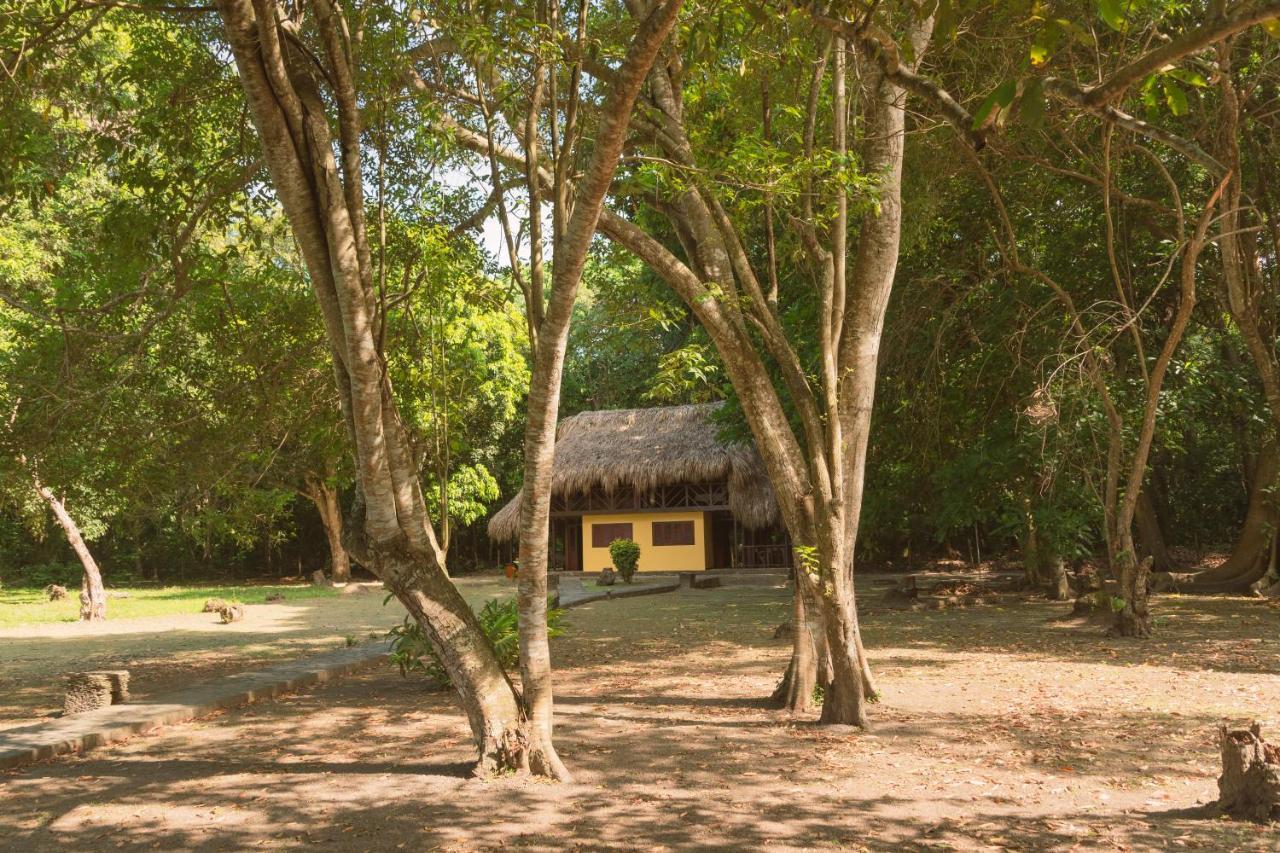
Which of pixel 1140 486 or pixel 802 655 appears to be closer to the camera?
pixel 802 655

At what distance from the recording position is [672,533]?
93.6 feet

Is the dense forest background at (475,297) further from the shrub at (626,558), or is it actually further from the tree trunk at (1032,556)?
the shrub at (626,558)

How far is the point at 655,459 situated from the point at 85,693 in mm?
20351

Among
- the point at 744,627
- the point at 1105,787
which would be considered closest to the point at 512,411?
the point at 744,627

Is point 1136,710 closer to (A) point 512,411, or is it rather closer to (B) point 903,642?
(B) point 903,642

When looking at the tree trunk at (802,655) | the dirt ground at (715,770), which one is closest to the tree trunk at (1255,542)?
the dirt ground at (715,770)

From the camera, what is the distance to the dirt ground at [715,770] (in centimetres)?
479

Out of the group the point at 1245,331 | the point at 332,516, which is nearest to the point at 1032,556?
the point at 1245,331

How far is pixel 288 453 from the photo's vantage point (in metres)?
23.2

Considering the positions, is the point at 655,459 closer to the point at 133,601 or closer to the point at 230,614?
the point at 230,614

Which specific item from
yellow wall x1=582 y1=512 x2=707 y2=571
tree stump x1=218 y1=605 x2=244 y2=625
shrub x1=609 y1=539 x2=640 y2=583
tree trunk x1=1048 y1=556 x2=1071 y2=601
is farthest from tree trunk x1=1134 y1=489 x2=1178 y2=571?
tree stump x1=218 y1=605 x2=244 y2=625

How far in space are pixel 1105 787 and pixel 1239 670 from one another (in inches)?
187

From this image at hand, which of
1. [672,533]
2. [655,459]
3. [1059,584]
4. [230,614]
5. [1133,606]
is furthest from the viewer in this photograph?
[672,533]

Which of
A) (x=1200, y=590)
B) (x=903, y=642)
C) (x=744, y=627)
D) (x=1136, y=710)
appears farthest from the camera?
(x=1200, y=590)
